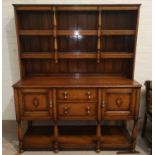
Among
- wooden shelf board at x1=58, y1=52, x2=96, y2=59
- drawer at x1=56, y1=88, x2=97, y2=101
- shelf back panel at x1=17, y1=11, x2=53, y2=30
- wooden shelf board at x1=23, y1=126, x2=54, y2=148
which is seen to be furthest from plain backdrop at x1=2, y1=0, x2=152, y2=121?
drawer at x1=56, y1=88, x2=97, y2=101

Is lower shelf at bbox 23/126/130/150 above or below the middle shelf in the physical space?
below

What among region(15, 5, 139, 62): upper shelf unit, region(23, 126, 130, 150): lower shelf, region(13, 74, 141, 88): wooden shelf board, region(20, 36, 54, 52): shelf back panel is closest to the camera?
region(13, 74, 141, 88): wooden shelf board

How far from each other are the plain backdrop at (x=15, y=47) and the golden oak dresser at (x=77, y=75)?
0.17 m

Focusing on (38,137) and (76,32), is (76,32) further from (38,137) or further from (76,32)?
(38,137)

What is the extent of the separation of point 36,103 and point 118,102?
39.2 inches

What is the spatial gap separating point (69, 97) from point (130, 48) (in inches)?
42.5

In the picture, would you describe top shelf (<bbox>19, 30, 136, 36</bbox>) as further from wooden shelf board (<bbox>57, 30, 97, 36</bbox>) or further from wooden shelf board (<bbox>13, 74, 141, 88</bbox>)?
wooden shelf board (<bbox>13, 74, 141, 88</bbox>)

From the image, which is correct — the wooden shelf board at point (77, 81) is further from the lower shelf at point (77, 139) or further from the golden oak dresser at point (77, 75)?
the lower shelf at point (77, 139)

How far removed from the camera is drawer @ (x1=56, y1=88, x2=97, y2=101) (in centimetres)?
212

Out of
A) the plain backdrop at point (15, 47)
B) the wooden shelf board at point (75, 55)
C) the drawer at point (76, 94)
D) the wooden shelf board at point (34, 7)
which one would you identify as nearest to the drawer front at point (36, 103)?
the drawer at point (76, 94)

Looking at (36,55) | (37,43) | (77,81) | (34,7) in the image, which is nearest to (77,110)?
(77,81)

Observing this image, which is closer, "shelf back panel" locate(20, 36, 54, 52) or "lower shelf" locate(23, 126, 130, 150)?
"lower shelf" locate(23, 126, 130, 150)

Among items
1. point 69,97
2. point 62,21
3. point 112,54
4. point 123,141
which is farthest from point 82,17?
point 123,141

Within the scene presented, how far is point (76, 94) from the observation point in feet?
7.02
